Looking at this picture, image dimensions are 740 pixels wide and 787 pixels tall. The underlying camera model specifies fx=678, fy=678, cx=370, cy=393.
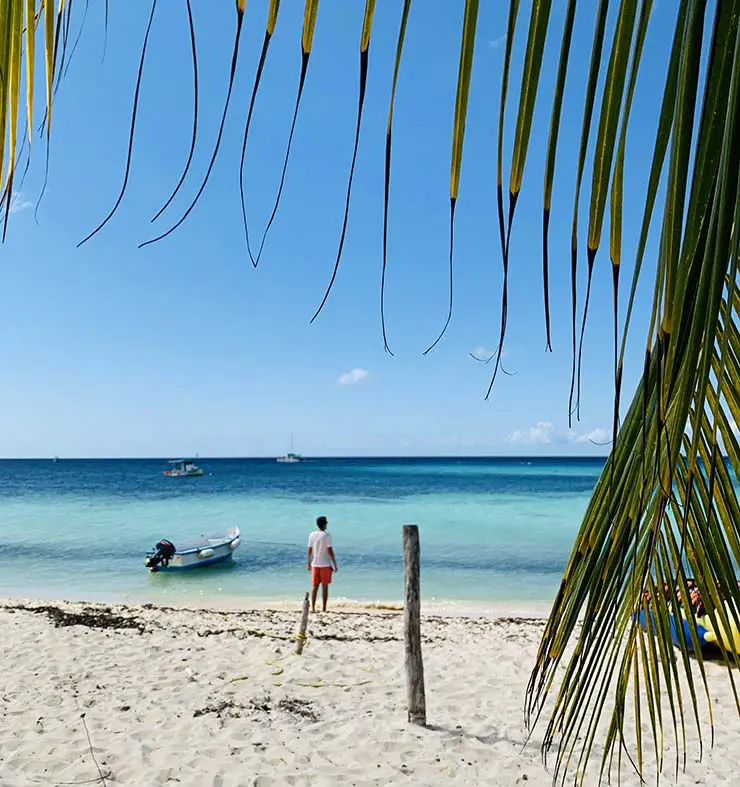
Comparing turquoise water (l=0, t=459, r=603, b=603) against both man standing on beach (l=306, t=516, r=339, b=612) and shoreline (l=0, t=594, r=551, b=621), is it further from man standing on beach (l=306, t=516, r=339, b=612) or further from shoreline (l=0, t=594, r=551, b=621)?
man standing on beach (l=306, t=516, r=339, b=612)

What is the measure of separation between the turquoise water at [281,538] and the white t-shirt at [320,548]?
5271 millimetres

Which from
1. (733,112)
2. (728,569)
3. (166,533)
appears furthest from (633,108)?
(166,533)

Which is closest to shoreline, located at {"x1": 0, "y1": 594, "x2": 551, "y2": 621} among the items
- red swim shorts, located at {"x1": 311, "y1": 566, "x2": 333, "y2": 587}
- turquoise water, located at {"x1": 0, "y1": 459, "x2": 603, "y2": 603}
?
turquoise water, located at {"x1": 0, "y1": 459, "x2": 603, "y2": 603}

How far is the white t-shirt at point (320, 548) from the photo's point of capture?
11188mm

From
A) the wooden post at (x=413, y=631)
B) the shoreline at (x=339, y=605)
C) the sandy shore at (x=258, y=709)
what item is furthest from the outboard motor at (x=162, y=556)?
the wooden post at (x=413, y=631)

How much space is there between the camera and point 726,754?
5.60 meters

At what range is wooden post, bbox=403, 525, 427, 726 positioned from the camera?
6.05m

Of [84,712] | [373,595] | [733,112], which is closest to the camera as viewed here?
[733,112]

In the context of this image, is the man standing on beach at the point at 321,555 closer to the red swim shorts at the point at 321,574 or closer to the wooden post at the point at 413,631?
the red swim shorts at the point at 321,574

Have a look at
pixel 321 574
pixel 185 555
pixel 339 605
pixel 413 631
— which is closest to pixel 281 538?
pixel 185 555

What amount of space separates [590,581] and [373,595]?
54.3 ft

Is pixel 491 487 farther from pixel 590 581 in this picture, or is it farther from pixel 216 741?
pixel 590 581

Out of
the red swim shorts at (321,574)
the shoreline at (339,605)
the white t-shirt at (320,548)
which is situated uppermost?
the white t-shirt at (320,548)

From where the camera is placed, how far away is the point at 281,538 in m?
28.1
